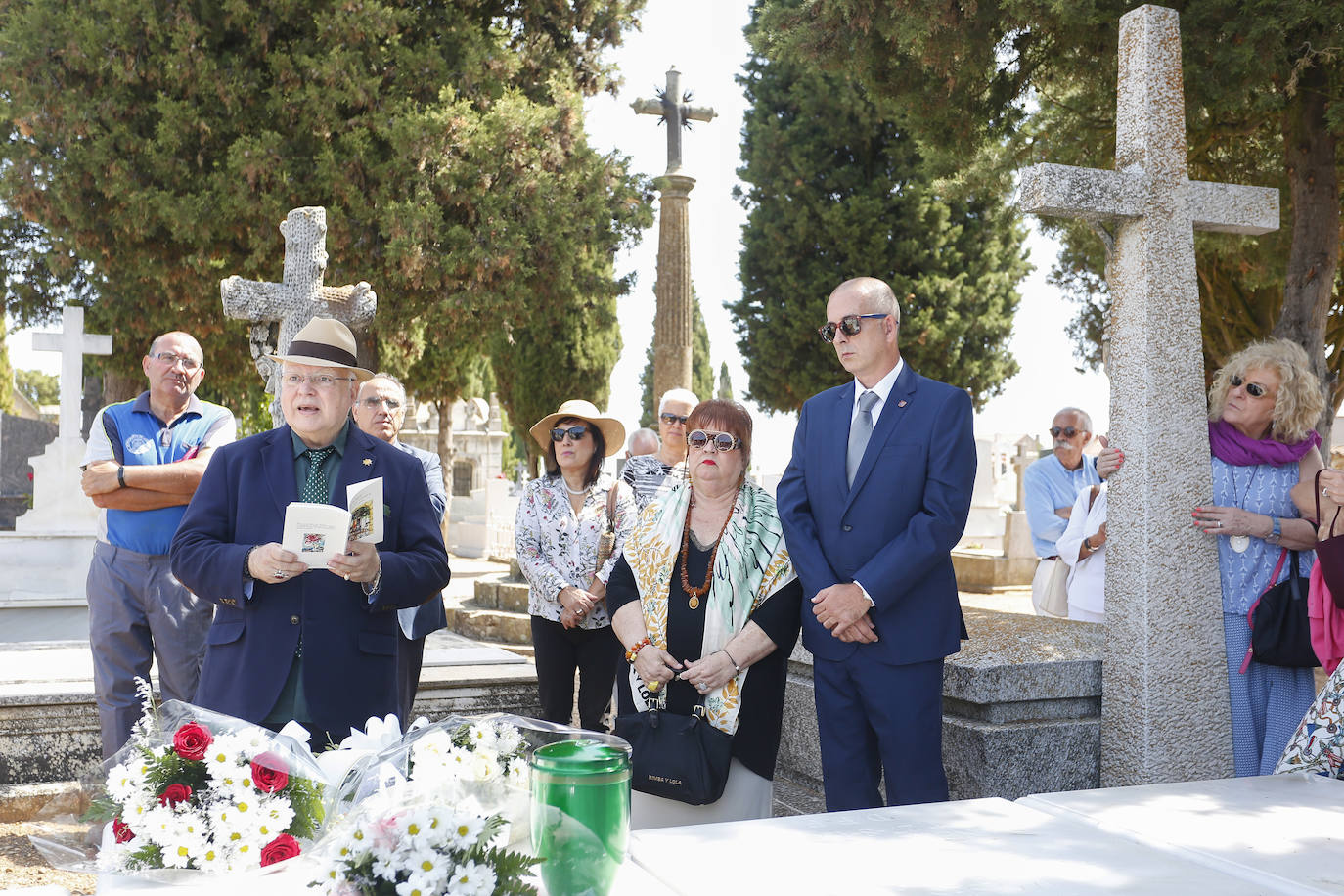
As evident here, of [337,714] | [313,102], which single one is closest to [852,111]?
[313,102]

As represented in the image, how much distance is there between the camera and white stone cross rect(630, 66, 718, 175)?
12.4 m

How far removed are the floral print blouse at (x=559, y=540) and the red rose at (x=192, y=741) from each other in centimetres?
289

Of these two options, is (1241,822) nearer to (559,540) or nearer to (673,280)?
(559,540)

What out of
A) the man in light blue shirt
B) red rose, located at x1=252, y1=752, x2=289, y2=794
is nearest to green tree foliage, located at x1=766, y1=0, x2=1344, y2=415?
the man in light blue shirt

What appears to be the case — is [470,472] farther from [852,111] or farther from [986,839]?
[986,839]

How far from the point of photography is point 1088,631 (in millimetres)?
4336

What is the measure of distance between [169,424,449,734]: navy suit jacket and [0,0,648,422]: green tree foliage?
1000 centimetres

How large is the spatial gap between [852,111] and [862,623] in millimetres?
18755

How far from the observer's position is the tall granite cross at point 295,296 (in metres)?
5.72

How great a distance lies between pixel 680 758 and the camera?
3.12 metres

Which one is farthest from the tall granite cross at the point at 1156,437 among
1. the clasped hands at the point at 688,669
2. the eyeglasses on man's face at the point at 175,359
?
the eyeglasses on man's face at the point at 175,359

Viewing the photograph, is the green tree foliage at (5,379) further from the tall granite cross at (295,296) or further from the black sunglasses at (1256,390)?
the black sunglasses at (1256,390)

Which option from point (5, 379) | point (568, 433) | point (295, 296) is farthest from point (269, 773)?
point (5, 379)

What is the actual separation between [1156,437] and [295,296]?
436 centimetres
